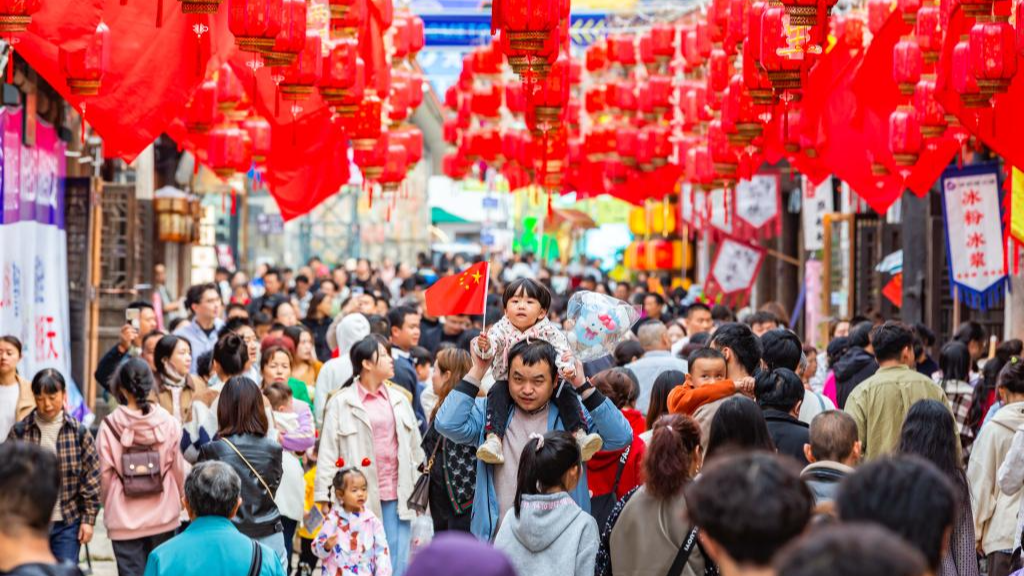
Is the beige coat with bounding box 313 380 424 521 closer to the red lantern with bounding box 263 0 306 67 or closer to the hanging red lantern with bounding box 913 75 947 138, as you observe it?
the red lantern with bounding box 263 0 306 67

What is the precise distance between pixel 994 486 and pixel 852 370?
1.67m

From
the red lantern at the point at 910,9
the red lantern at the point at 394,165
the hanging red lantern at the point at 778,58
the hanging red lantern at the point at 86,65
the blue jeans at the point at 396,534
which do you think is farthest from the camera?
the red lantern at the point at 394,165

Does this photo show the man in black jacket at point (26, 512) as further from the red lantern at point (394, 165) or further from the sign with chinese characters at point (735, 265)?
the sign with chinese characters at point (735, 265)

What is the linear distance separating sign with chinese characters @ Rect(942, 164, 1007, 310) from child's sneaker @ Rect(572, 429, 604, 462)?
8751mm

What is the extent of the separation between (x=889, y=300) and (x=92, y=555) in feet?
34.6

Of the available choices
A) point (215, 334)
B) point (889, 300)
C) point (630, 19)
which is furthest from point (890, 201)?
point (630, 19)

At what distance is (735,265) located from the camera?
24094mm

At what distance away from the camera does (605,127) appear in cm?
2425

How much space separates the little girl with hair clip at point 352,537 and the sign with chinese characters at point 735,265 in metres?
15.4

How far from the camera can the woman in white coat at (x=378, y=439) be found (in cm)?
1006

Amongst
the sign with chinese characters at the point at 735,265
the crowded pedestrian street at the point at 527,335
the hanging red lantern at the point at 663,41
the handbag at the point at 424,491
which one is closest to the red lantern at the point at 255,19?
the crowded pedestrian street at the point at 527,335

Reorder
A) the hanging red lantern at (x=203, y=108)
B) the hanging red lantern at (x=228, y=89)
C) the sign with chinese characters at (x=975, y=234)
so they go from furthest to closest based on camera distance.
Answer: the hanging red lantern at (x=228, y=89), the hanging red lantern at (x=203, y=108), the sign with chinese characters at (x=975, y=234)

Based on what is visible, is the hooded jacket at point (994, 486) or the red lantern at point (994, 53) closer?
the hooded jacket at point (994, 486)

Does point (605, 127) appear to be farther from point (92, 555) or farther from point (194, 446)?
point (194, 446)
